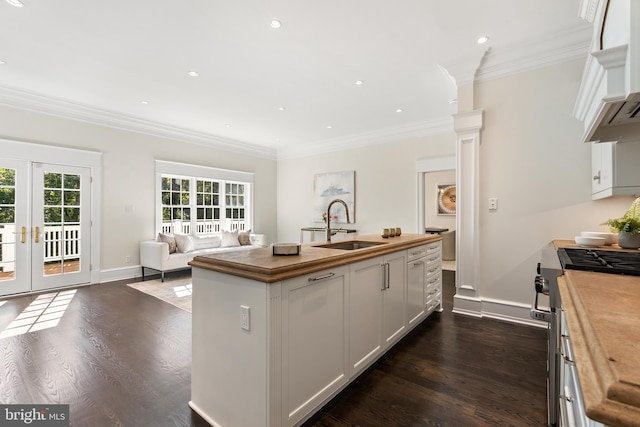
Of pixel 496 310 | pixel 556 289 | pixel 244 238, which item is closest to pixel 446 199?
pixel 496 310

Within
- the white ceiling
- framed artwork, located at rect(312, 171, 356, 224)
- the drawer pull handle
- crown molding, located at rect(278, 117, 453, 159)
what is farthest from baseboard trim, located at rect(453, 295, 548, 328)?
framed artwork, located at rect(312, 171, 356, 224)

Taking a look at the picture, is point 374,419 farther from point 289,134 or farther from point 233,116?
point 289,134

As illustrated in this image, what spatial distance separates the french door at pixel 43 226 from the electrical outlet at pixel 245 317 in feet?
15.5

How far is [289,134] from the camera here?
652cm

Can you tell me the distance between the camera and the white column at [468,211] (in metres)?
3.34

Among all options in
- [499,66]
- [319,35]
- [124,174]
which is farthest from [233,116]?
[499,66]

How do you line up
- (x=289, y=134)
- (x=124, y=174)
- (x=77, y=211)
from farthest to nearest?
1. (x=289, y=134)
2. (x=124, y=174)
3. (x=77, y=211)

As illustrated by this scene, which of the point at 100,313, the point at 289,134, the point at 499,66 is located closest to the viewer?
the point at 499,66

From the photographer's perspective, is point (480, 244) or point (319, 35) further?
point (480, 244)

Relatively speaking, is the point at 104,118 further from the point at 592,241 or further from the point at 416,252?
the point at 592,241

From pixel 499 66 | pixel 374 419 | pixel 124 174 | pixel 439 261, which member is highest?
pixel 499 66

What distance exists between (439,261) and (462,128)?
5.09 ft

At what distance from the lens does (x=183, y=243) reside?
559 cm

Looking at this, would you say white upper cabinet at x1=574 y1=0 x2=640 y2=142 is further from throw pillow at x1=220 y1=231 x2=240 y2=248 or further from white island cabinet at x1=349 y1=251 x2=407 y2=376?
throw pillow at x1=220 y1=231 x2=240 y2=248
